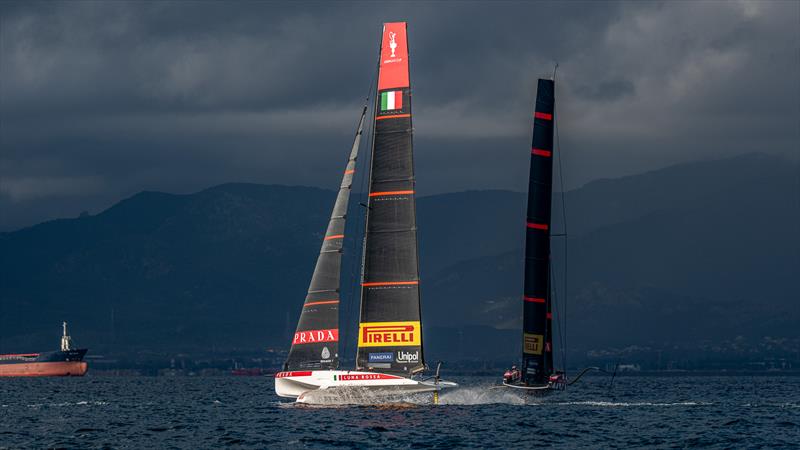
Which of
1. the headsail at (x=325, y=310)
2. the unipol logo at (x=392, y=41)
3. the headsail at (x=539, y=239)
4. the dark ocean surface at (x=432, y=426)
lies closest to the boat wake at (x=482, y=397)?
the dark ocean surface at (x=432, y=426)

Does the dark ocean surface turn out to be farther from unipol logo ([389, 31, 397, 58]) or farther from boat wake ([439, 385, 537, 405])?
unipol logo ([389, 31, 397, 58])

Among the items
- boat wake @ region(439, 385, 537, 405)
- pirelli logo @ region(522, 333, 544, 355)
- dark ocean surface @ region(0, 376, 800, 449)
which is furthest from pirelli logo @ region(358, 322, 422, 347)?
pirelli logo @ region(522, 333, 544, 355)

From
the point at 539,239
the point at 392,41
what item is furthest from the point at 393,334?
the point at 392,41

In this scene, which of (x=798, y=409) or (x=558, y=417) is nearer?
(x=558, y=417)

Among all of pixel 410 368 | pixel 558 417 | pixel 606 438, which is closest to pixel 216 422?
pixel 410 368

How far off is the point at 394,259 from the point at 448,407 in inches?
512

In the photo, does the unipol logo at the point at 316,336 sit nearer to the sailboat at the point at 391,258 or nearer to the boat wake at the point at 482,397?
the sailboat at the point at 391,258

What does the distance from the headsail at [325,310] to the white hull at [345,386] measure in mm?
1040

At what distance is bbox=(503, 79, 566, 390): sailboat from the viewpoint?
89938 mm

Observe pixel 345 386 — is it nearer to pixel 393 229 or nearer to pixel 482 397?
pixel 393 229

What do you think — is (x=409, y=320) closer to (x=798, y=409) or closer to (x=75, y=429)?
(x=75, y=429)

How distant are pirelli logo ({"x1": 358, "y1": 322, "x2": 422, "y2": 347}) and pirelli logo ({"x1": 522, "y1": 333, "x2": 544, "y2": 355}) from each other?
1304cm

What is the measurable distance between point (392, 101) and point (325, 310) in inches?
528

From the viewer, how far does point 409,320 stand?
261 feet
